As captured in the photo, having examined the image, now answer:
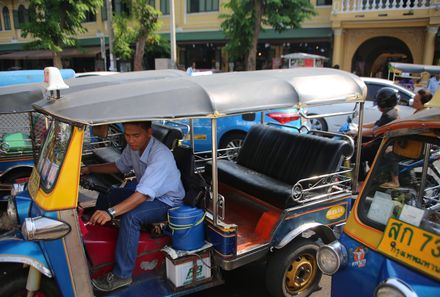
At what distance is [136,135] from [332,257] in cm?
185

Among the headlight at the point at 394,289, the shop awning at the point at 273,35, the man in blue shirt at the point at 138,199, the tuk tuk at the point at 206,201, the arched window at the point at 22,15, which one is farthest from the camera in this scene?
the arched window at the point at 22,15

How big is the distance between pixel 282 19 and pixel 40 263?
47.7 feet

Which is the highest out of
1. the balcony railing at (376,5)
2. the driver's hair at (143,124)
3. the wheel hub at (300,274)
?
the balcony railing at (376,5)

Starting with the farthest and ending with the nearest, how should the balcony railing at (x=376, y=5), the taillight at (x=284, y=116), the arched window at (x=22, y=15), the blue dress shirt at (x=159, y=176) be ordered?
the arched window at (x=22, y=15) < the balcony railing at (x=376, y=5) < the taillight at (x=284, y=116) < the blue dress shirt at (x=159, y=176)

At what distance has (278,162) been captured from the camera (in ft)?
15.0

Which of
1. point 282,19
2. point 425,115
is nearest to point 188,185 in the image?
point 425,115

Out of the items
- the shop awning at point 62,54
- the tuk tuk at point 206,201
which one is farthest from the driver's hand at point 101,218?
the shop awning at point 62,54

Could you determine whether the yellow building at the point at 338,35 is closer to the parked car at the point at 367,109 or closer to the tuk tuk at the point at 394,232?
the parked car at the point at 367,109

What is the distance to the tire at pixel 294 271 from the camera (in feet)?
12.0

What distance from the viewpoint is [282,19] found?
1543 centimetres

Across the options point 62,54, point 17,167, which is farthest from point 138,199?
point 62,54

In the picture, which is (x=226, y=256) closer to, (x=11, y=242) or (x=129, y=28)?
(x=11, y=242)

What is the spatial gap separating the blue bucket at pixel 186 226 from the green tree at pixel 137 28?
15.6 metres

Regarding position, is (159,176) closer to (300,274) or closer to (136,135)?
(136,135)
